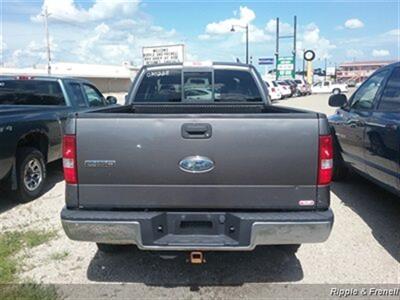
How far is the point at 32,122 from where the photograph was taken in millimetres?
6223

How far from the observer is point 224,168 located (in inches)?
124

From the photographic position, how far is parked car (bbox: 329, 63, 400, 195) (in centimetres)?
449

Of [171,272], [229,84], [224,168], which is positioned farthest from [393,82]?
[171,272]

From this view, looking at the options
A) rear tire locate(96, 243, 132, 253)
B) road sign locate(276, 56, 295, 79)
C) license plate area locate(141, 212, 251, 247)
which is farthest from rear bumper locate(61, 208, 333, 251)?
road sign locate(276, 56, 295, 79)

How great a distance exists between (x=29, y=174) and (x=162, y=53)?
1302 inches

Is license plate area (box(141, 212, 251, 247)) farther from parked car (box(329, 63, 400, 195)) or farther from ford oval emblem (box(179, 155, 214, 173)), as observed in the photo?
parked car (box(329, 63, 400, 195))

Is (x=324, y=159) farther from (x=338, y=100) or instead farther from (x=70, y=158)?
(x=338, y=100)

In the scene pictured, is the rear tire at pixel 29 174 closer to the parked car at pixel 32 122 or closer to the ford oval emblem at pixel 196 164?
the parked car at pixel 32 122

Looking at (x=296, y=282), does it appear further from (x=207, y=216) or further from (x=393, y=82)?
(x=393, y=82)

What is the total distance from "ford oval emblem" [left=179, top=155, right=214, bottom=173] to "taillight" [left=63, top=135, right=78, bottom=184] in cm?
81

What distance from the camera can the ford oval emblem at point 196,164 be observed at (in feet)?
10.3

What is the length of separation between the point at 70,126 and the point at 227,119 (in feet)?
3.87

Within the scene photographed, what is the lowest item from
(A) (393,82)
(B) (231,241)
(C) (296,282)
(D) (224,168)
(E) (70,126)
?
(C) (296,282)

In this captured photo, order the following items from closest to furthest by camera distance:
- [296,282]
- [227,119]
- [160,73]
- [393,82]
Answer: [227,119]
[296,282]
[393,82]
[160,73]
